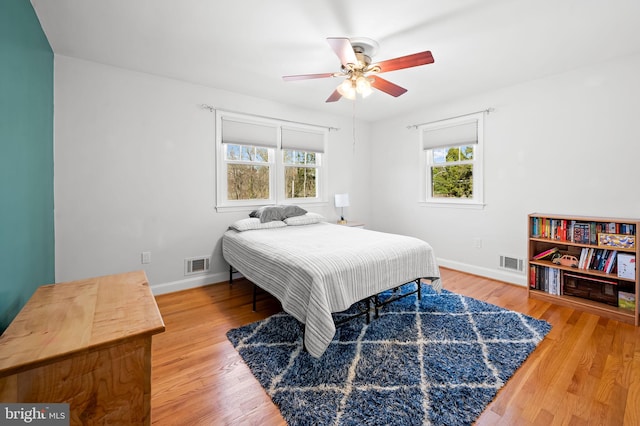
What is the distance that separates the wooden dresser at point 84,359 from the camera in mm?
920

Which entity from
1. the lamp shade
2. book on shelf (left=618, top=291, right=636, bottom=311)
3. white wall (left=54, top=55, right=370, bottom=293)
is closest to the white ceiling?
white wall (left=54, top=55, right=370, bottom=293)

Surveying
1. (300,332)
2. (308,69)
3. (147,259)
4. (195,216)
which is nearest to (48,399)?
(300,332)

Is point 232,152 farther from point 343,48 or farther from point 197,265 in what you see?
point 343,48

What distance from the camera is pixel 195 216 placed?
11.4ft

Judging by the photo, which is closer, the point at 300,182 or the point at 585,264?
the point at 585,264

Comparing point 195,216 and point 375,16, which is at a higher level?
point 375,16

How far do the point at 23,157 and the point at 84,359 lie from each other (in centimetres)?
147

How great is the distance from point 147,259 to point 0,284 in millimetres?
1890

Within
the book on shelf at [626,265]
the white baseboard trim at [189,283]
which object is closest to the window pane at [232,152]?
the white baseboard trim at [189,283]

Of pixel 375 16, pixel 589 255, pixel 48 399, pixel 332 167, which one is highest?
pixel 375 16

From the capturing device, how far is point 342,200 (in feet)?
15.3

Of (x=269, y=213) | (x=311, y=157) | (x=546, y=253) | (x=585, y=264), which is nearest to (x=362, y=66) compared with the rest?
(x=269, y=213)

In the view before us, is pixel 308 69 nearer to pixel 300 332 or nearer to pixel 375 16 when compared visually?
pixel 375 16

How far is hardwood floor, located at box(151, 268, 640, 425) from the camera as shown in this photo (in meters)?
1.51
